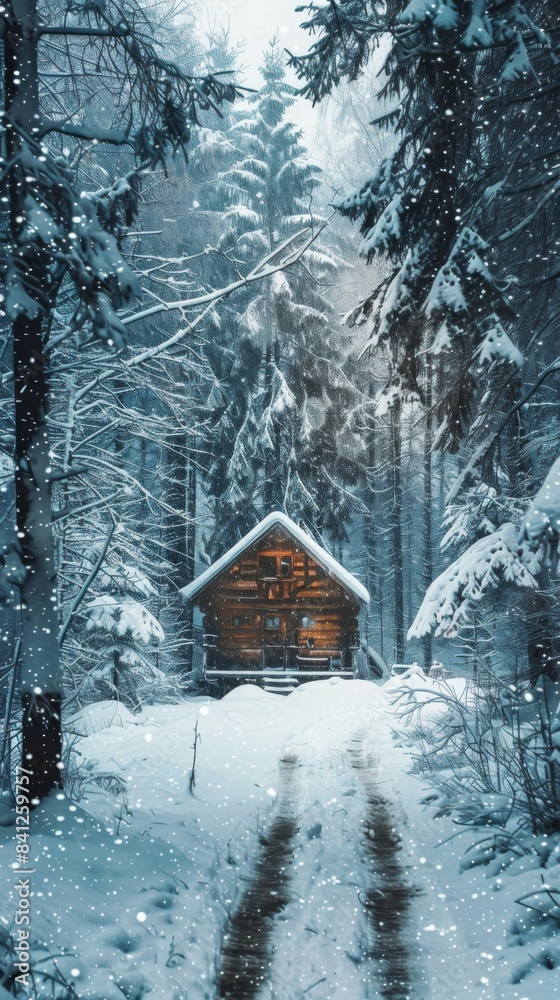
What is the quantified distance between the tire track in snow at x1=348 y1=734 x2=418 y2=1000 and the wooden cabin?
11851mm

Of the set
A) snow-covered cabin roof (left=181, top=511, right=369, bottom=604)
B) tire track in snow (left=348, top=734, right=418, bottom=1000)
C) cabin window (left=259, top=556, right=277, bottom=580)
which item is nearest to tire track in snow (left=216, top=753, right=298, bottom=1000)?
tire track in snow (left=348, top=734, right=418, bottom=1000)

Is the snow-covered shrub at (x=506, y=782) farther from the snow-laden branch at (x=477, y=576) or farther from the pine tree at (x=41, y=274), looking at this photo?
the pine tree at (x=41, y=274)

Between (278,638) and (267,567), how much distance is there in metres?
2.29

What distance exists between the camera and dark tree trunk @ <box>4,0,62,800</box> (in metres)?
4.83

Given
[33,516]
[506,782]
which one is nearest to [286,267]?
[33,516]

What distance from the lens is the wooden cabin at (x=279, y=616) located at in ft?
64.6

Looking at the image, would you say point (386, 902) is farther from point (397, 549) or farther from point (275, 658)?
point (397, 549)

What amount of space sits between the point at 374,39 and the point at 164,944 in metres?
8.78

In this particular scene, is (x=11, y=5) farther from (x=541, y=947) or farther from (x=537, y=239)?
(x=541, y=947)

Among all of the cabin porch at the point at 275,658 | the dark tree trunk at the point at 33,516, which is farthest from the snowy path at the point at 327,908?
the cabin porch at the point at 275,658

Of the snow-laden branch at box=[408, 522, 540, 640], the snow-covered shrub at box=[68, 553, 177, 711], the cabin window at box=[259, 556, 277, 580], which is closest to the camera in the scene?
the snow-laden branch at box=[408, 522, 540, 640]

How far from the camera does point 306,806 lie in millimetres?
7449

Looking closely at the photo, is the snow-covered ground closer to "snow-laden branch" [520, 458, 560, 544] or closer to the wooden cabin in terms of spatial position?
"snow-laden branch" [520, 458, 560, 544]

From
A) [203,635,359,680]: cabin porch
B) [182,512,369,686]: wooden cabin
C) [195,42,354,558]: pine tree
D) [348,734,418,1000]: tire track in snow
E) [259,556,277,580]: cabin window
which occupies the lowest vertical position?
[348,734,418,1000]: tire track in snow
